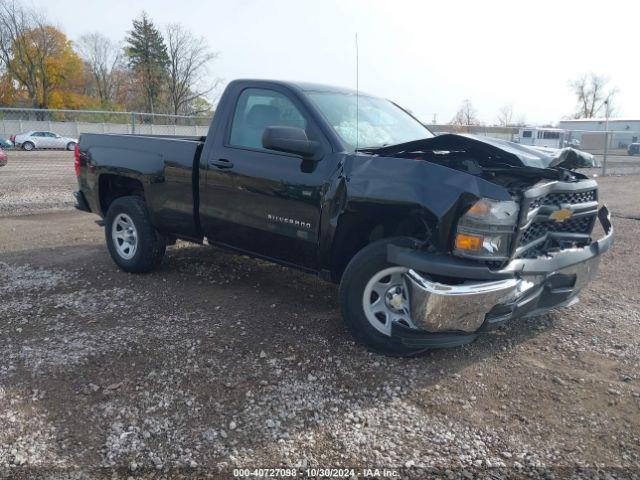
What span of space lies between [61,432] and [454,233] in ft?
8.22

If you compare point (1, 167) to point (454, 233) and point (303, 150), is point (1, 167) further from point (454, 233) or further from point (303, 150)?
point (454, 233)

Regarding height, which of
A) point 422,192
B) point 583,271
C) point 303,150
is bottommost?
point 583,271

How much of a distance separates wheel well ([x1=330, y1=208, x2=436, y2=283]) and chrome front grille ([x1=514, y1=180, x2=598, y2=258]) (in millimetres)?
660

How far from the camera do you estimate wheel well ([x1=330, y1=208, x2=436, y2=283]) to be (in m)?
3.71

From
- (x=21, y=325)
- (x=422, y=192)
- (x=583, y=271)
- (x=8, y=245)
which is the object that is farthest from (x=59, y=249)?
(x=583, y=271)

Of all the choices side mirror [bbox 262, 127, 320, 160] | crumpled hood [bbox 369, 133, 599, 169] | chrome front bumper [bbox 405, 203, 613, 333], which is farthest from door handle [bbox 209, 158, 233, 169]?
chrome front bumper [bbox 405, 203, 613, 333]

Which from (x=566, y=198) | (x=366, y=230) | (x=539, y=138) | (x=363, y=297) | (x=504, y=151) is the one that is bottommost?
(x=363, y=297)

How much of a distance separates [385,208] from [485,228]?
68 cm

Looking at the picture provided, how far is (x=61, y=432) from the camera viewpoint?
282cm

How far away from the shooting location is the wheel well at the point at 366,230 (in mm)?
3715

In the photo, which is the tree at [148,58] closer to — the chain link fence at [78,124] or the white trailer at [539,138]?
the chain link fence at [78,124]

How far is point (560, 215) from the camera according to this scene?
11.9 ft

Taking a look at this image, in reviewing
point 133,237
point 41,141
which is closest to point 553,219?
point 133,237

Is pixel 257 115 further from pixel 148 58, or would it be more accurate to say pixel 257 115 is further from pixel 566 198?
pixel 148 58
